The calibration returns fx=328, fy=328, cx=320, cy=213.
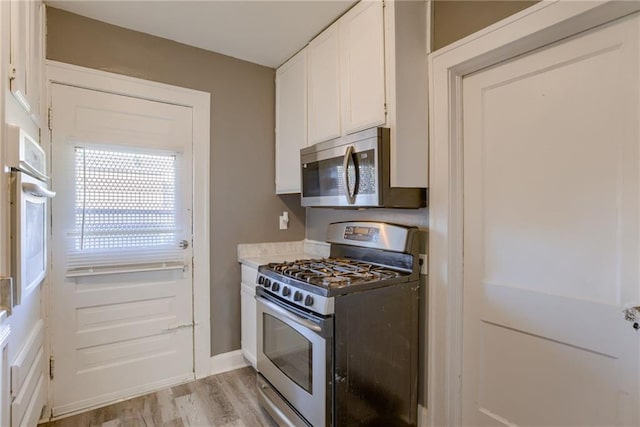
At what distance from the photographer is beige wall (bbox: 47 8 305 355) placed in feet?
7.66

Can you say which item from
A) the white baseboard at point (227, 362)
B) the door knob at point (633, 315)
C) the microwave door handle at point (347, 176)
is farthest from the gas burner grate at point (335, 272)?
the white baseboard at point (227, 362)

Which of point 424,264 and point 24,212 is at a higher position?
point 24,212

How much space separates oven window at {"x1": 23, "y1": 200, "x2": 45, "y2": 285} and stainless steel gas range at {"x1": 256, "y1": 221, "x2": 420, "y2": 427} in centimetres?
112

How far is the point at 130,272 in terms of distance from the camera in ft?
7.59

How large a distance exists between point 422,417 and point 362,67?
206cm

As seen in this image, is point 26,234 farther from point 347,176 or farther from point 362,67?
point 362,67

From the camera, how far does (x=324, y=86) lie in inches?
88.4

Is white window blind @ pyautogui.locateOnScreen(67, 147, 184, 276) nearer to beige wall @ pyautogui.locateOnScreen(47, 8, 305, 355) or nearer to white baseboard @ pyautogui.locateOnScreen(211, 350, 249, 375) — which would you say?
beige wall @ pyautogui.locateOnScreen(47, 8, 305, 355)

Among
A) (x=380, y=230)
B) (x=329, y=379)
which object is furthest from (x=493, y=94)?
(x=329, y=379)

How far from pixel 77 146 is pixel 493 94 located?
253 cm

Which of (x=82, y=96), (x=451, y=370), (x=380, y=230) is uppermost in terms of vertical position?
(x=82, y=96)

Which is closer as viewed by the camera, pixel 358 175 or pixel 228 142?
pixel 358 175

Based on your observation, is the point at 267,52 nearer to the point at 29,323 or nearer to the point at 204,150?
the point at 204,150

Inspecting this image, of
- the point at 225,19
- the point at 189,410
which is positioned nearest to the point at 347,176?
the point at 225,19
